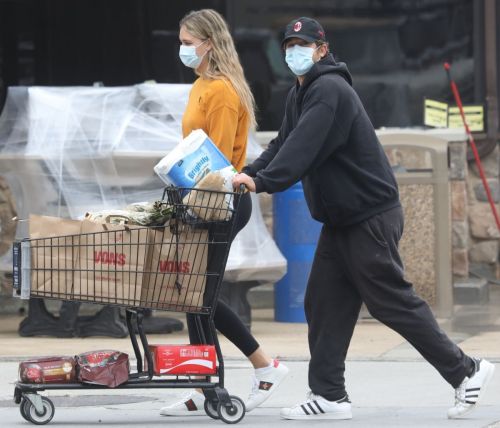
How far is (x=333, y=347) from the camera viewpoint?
6.15m

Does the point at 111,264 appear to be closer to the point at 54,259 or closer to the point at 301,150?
the point at 54,259

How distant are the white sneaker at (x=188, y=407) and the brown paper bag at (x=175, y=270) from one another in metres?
0.69

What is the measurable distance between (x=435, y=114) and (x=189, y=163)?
599 centimetres

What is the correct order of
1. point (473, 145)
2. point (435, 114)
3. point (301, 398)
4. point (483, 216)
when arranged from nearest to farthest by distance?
point (301, 398) < point (435, 114) < point (473, 145) < point (483, 216)

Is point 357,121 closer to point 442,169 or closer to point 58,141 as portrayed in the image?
point 58,141

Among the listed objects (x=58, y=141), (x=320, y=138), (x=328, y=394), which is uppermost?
(x=320, y=138)

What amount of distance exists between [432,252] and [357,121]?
439 cm

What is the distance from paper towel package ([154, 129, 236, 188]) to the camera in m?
5.82

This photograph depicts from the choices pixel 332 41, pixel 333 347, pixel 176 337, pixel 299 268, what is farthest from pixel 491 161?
pixel 333 347

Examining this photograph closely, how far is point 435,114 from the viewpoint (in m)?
11.5

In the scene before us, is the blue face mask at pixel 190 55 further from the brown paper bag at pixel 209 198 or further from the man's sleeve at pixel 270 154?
the brown paper bag at pixel 209 198

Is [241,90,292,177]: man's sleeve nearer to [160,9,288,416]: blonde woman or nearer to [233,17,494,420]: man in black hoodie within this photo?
[233,17,494,420]: man in black hoodie

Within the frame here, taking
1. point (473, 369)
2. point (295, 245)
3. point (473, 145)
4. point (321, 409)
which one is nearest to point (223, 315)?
point (321, 409)

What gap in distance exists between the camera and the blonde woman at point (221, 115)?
20.6 feet
